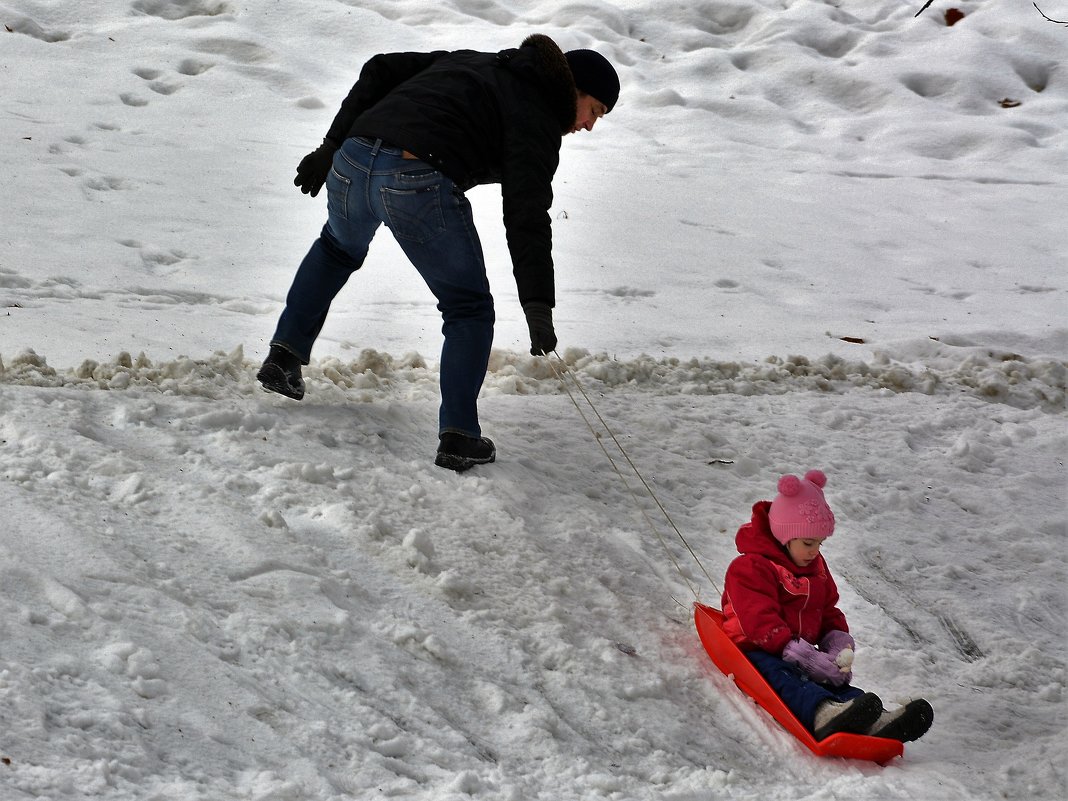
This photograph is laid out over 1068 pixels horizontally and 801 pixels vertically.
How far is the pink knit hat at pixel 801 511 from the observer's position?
9.90 ft

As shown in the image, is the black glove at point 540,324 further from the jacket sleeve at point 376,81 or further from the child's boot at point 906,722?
the child's boot at point 906,722

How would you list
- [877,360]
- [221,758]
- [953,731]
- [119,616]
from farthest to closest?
[877,360]
[953,731]
[119,616]
[221,758]

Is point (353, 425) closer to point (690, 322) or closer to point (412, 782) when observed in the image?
point (412, 782)

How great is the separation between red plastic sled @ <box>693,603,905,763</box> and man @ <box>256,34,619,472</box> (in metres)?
0.93

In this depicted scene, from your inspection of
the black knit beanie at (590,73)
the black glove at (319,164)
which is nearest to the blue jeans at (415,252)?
the black glove at (319,164)

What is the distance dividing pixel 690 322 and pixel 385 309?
1.52 meters

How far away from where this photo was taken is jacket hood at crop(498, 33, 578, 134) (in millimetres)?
3398

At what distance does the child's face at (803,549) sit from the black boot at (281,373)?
1.75 m

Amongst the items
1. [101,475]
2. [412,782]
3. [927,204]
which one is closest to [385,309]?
[101,475]

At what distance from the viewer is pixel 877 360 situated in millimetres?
5188

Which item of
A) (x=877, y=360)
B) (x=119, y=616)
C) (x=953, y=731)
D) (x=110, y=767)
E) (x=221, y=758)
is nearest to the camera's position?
(x=110, y=767)

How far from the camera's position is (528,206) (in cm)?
329

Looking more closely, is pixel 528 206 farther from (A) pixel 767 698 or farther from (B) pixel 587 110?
(A) pixel 767 698

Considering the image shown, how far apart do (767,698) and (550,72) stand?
1.95 metres
